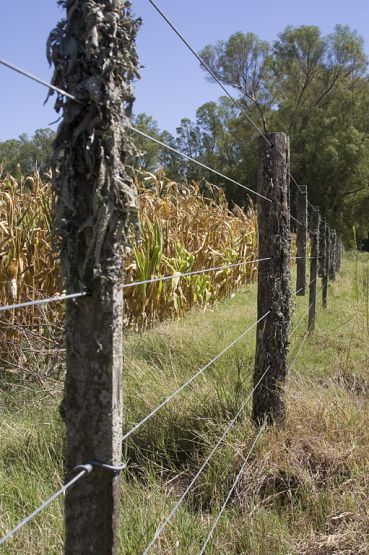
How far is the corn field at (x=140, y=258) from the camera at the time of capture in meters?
4.78

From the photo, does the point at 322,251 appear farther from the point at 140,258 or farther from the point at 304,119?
the point at 304,119

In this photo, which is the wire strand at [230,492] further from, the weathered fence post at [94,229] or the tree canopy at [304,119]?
the tree canopy at [304,119]

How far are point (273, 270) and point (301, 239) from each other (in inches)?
147

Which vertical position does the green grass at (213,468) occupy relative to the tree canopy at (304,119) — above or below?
below

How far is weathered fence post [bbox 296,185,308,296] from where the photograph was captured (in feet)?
22.8

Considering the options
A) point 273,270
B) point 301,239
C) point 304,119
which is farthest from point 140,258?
point 304,119

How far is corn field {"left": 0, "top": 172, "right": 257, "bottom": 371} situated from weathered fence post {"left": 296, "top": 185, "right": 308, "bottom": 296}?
138cm

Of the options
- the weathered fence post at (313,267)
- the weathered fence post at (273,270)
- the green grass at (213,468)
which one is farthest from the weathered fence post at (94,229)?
the weathered fence post at (313,267)

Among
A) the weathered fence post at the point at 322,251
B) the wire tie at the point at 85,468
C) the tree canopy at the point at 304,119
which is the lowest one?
the wire tie at the point at 85,468

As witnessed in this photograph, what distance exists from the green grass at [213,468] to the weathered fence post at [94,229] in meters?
0.83

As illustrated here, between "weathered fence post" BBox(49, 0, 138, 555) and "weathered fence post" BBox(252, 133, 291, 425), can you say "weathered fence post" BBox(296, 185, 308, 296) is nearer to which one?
"weathered fence post" BBox(252, 133, 291, 425)

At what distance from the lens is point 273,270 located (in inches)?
135

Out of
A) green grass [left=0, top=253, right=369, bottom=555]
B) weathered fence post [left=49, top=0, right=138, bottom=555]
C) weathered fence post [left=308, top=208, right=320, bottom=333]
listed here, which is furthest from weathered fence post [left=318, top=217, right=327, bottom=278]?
weathered fence post [left=49, top=0, right=138, bottom=555]

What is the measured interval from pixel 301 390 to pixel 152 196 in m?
4.12
